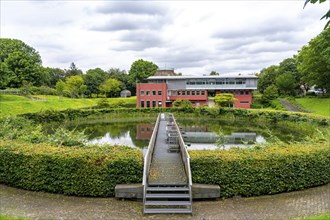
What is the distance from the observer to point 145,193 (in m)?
7.22

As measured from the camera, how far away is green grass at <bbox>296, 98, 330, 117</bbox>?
107 feet

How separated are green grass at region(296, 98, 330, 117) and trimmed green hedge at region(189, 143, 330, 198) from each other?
27.1 meters

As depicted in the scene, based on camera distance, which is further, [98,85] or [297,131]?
[98,85]

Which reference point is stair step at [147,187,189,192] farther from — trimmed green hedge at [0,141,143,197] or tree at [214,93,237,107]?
tree at [214,93,237,107]

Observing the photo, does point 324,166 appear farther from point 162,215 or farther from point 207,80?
point 207,80

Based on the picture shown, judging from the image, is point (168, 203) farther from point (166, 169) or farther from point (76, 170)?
point (76, 170)

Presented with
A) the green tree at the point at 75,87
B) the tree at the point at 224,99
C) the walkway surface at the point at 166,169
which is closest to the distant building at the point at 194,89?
the tree at the point at 224,99

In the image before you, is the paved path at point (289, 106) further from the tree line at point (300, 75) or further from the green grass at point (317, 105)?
the tree line at point (300, 75)

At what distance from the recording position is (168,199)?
7.33m

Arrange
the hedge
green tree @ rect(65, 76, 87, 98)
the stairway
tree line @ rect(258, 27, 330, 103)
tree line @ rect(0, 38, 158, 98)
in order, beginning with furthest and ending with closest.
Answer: green tree @ rect(65, 76, 87, 98) < tree line @ rect(0, 38, 158, 98) < tree line @ rect(258, 27, 330, 103) < the hedge < the stairway

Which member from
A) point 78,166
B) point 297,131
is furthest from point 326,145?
point 297,131

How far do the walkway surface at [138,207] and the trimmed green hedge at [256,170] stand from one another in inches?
11.7

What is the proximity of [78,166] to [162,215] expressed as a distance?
2.90m

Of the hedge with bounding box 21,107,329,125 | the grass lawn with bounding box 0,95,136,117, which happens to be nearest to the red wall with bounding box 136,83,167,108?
the hedge with bounding box 21,107,329,125
